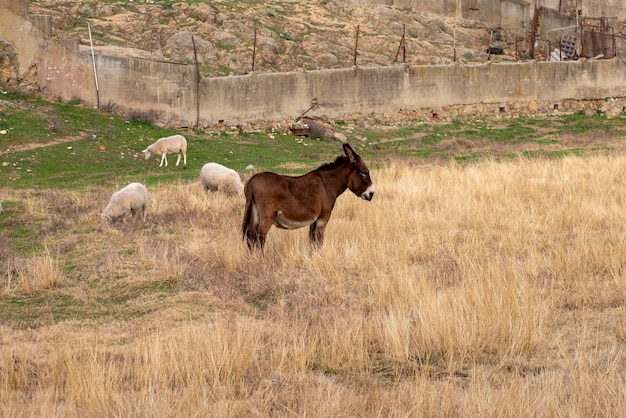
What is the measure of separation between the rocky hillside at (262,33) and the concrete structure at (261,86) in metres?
1.92

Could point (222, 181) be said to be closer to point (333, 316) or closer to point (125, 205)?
point (125, 205)

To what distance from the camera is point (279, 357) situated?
810 centimetres

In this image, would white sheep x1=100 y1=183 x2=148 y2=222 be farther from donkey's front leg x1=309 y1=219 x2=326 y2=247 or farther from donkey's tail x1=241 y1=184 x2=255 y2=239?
donkey's front leg x1=309 y1=219 x2=326 y2=247

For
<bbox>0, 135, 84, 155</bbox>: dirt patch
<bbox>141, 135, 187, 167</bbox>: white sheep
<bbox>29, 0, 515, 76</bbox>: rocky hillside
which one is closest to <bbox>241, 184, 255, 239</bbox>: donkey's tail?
<bbox>141, 135, 187, 167</bbox>: white sheep

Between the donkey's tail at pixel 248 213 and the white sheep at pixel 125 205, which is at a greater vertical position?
the donkey's tail at pixel 248 213

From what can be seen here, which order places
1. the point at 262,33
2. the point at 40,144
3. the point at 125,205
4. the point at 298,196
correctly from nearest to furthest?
the point at 298,196, the point at 125,205, the point at 40,144, the point at 262,33

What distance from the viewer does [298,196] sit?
497 inches

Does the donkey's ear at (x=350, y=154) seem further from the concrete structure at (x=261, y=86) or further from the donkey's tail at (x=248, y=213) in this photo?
the concrete structure at (x=261, y=86)

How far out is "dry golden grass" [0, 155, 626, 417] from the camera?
709 centimetres

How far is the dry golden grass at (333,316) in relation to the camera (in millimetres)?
7090

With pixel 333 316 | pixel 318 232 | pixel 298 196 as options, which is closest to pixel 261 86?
pixel 318 232

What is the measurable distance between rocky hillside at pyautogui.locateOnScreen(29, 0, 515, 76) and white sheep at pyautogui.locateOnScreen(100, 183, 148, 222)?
64.0ft

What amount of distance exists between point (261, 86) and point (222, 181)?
14943 millimetres

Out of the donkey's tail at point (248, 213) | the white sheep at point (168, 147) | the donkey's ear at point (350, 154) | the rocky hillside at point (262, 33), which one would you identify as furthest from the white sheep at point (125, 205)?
the rocky hillside at point (262, 33)
